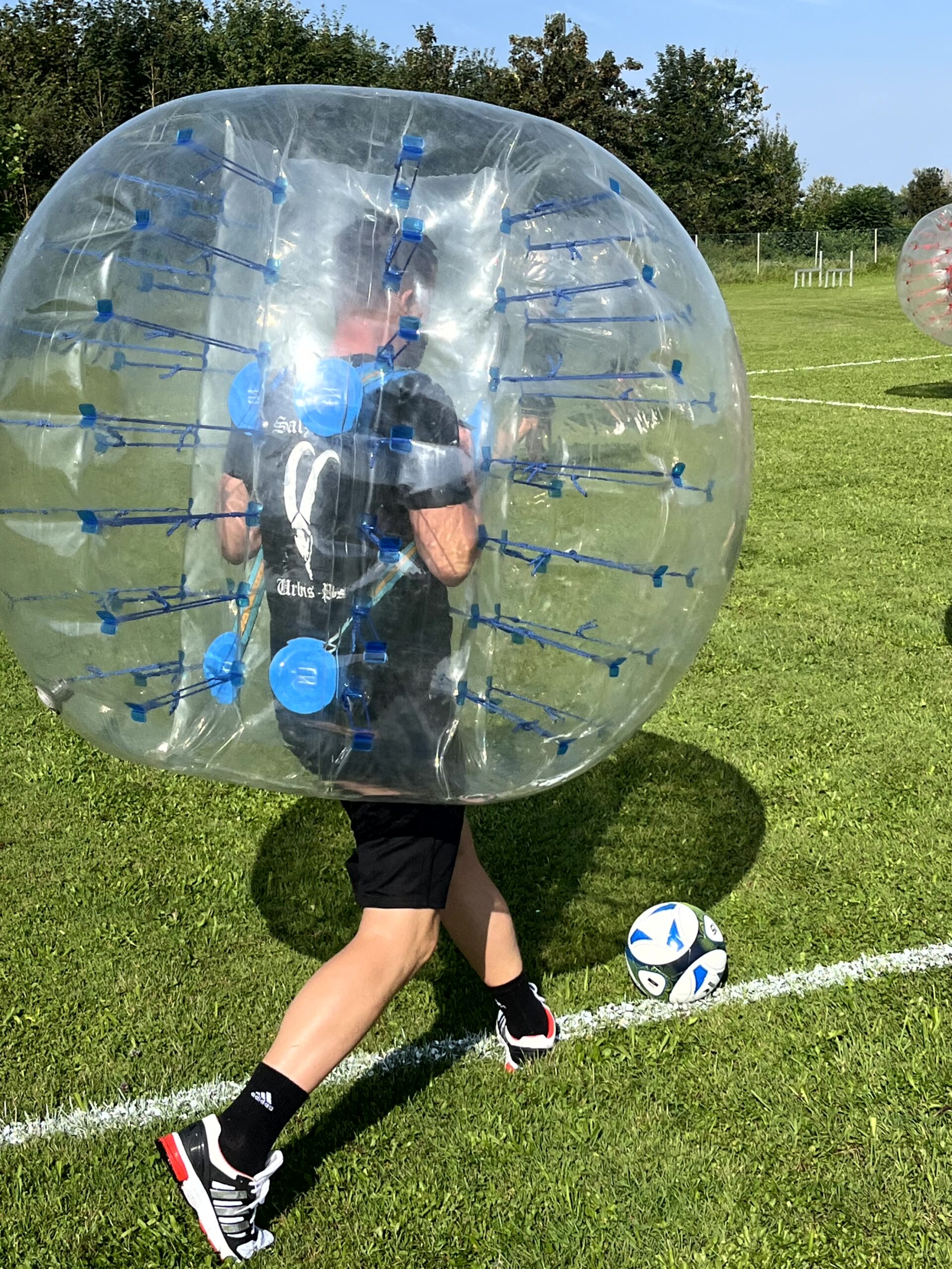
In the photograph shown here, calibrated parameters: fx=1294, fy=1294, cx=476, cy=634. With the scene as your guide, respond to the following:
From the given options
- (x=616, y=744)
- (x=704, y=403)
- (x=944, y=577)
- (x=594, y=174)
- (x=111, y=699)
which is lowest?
(x=944, y=577)

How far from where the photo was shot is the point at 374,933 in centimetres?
281

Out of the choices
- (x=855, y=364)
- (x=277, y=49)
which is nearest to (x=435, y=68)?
(x=277, y=49)

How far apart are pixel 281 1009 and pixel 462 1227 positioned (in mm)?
Result: 952

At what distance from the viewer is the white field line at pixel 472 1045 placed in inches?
123

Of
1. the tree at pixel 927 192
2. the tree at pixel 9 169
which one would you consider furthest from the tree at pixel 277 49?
the tree at pixel 9 169

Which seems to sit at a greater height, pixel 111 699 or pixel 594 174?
pixel 594 174

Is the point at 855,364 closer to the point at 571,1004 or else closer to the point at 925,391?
the point at 925,391

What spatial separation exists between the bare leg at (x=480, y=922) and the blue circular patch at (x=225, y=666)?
953mm

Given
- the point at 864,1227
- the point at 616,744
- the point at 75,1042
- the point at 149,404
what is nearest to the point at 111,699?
the point at 149,404

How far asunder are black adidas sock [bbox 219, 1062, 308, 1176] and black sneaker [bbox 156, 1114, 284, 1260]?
0.07ft

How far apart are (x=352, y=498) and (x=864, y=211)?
233 ft

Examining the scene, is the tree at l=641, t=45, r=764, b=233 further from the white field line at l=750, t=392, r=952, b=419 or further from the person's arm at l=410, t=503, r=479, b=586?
the person's arm at l=410, t=503, r=479, b=586

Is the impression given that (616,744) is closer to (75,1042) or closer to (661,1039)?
(661,1039)

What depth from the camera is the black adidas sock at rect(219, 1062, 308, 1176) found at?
8.87 feet
